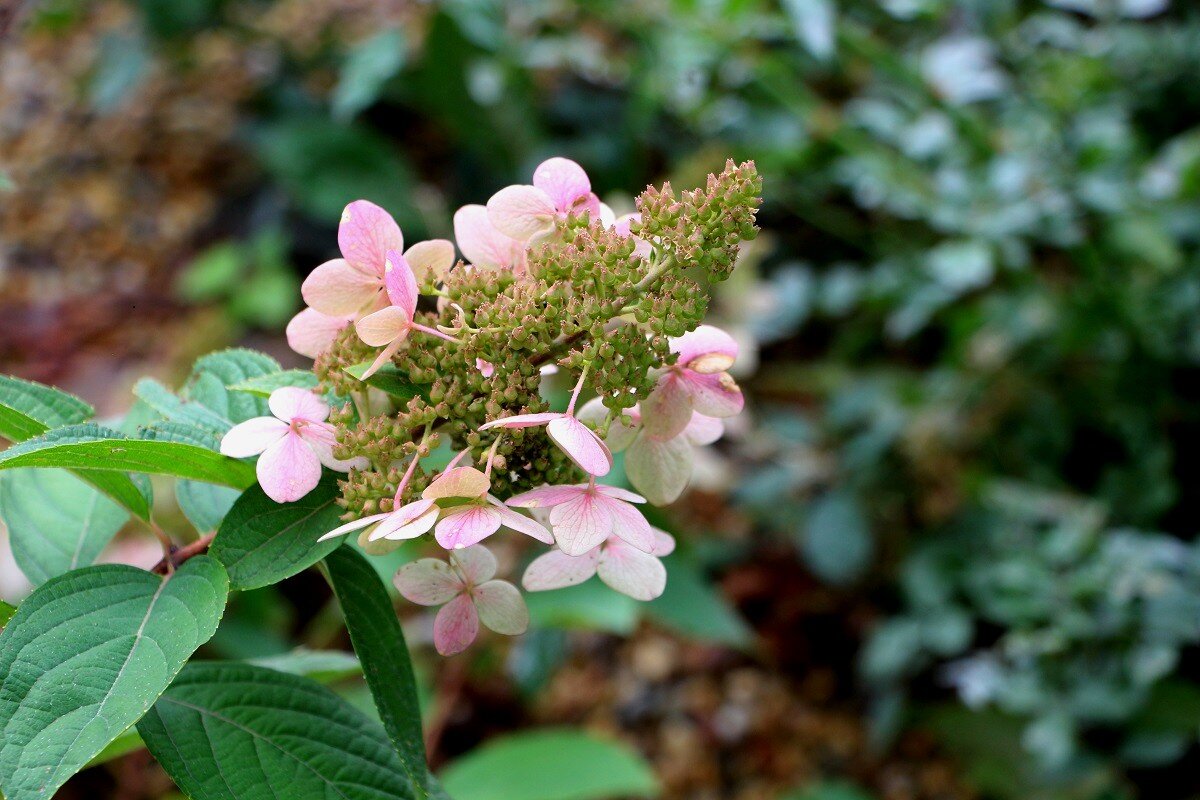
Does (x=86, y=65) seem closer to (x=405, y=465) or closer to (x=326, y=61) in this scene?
(x=326, y=61)

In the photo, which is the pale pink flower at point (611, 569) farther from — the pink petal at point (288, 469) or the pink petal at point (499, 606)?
the pink petal at point (288, 469)

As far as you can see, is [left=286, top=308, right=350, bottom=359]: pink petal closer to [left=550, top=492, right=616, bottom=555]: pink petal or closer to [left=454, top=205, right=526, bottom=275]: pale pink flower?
[left=454, top=205, right=526, bottom=275]: pale pink flower

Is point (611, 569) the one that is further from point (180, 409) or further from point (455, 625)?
point (180, 409)

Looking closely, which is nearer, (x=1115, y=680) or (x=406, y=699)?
(x=406, y=699)

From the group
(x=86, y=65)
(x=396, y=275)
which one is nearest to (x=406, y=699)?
(x=396, y=275)

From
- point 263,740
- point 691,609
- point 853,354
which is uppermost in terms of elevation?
point 853,354

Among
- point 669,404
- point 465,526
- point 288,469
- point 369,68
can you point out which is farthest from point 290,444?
point 369,68

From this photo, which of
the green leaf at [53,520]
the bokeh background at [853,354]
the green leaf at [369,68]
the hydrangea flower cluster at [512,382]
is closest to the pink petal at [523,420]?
the hydrangea flower cluster at [512,382]
